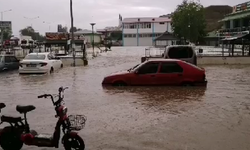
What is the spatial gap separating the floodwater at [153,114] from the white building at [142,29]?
9290 cm

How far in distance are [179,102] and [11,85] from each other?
29.1ft

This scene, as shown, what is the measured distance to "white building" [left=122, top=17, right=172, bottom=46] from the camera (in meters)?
107

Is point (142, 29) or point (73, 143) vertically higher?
point (142, 29)

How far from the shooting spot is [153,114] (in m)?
9.45

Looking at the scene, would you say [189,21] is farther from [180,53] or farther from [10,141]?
[10,141]

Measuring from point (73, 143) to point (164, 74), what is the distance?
8545mm

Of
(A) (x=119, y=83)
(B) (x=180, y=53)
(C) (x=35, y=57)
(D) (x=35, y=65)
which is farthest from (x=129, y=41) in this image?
(A) (x=119, y=83)

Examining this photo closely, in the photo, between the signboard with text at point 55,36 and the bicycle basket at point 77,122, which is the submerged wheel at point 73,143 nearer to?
the bicycle basket at point 77,122

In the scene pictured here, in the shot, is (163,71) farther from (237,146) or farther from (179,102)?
(237,146)

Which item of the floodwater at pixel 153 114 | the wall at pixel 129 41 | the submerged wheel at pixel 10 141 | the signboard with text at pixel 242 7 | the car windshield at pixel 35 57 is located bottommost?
the floodwater at pixel 153 114

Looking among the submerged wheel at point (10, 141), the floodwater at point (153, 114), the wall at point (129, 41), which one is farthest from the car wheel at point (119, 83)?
the wall at point (129, 41)

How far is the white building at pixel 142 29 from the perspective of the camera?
107m

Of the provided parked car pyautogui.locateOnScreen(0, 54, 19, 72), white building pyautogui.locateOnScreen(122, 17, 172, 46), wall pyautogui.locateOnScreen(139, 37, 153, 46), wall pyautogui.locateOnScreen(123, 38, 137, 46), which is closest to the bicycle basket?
parked car pyautogui.locateOnScreen(0, 54, 19, 72)

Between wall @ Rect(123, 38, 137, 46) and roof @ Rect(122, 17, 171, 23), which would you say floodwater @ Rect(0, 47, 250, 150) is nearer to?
roof @ Rect(122, 17, 171, 23)
